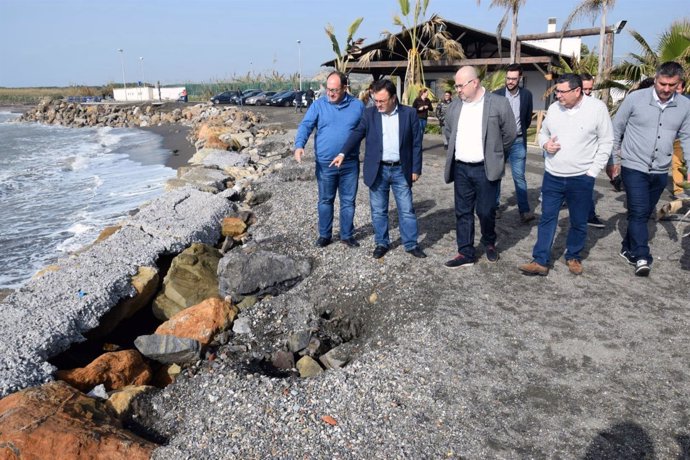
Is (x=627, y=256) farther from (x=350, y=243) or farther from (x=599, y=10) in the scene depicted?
(x=599, y=10)

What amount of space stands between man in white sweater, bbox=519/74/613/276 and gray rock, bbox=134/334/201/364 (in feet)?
10.7

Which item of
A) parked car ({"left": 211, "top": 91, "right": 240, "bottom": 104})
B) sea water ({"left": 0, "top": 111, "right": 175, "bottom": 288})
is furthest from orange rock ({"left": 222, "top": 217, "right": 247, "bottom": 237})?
parked car ({"left": 211, "top": 91, "right": 240, "bottom": 104})

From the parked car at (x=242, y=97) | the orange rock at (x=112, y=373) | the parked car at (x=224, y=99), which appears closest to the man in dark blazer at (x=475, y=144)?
the orange rock at (x=112, y=373)

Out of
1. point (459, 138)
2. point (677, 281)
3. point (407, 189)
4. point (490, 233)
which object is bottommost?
point (677, 281)

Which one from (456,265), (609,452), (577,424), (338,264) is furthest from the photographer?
(338,264)

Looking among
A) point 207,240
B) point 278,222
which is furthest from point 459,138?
point 207,240

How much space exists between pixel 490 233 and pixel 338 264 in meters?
Answer: 1.65

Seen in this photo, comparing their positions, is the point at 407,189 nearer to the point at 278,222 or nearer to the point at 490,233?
the point at 490,233

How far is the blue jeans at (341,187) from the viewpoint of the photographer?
5477mm

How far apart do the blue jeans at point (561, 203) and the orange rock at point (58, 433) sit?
374 cm

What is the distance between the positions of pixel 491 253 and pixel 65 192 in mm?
13500

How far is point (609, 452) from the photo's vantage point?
279cm

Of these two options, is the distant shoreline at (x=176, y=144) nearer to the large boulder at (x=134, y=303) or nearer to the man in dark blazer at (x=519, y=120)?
the large boulder at (x=134, y=303)

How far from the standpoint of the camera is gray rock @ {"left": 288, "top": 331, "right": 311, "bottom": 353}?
4.32m
